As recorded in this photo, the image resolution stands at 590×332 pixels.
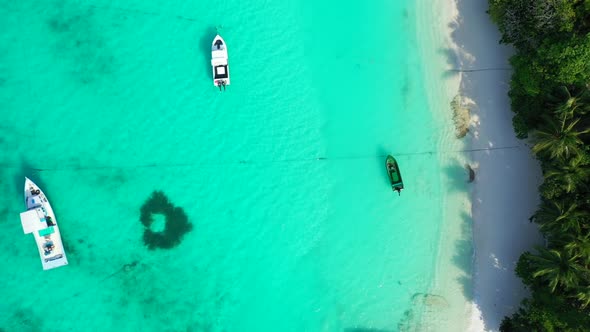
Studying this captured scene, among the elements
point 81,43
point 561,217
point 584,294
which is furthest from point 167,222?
point 584,294

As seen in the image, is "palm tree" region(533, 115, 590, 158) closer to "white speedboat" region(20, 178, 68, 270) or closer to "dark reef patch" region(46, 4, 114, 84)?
"dark reef patch" region(46, 4, 114, 84)

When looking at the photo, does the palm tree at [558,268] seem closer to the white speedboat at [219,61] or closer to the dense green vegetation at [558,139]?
the dense green vegetation at [558,139]

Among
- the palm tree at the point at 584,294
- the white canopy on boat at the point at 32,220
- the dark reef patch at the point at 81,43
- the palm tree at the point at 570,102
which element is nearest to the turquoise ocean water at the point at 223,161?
the dark reef patch at the point at 81,43

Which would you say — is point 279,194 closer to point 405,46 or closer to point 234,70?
point 234,70

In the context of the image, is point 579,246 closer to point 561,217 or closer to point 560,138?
point 561,217

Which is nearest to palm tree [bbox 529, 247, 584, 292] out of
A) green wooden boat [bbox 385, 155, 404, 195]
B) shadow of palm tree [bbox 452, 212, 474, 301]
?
shadow of palm tree [bbox 452, 212, 474, 301]

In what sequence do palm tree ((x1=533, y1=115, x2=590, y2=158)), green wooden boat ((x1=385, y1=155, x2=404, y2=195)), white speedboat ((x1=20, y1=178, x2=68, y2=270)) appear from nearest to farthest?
palm tree ((x1=533, y1=115, x2=590, y2=158))
white speedboat ((x1=20, y1=178, x2=68, y2=270))
green wooden boat ((x1=385, y1=155, x2=404, y2=195))
